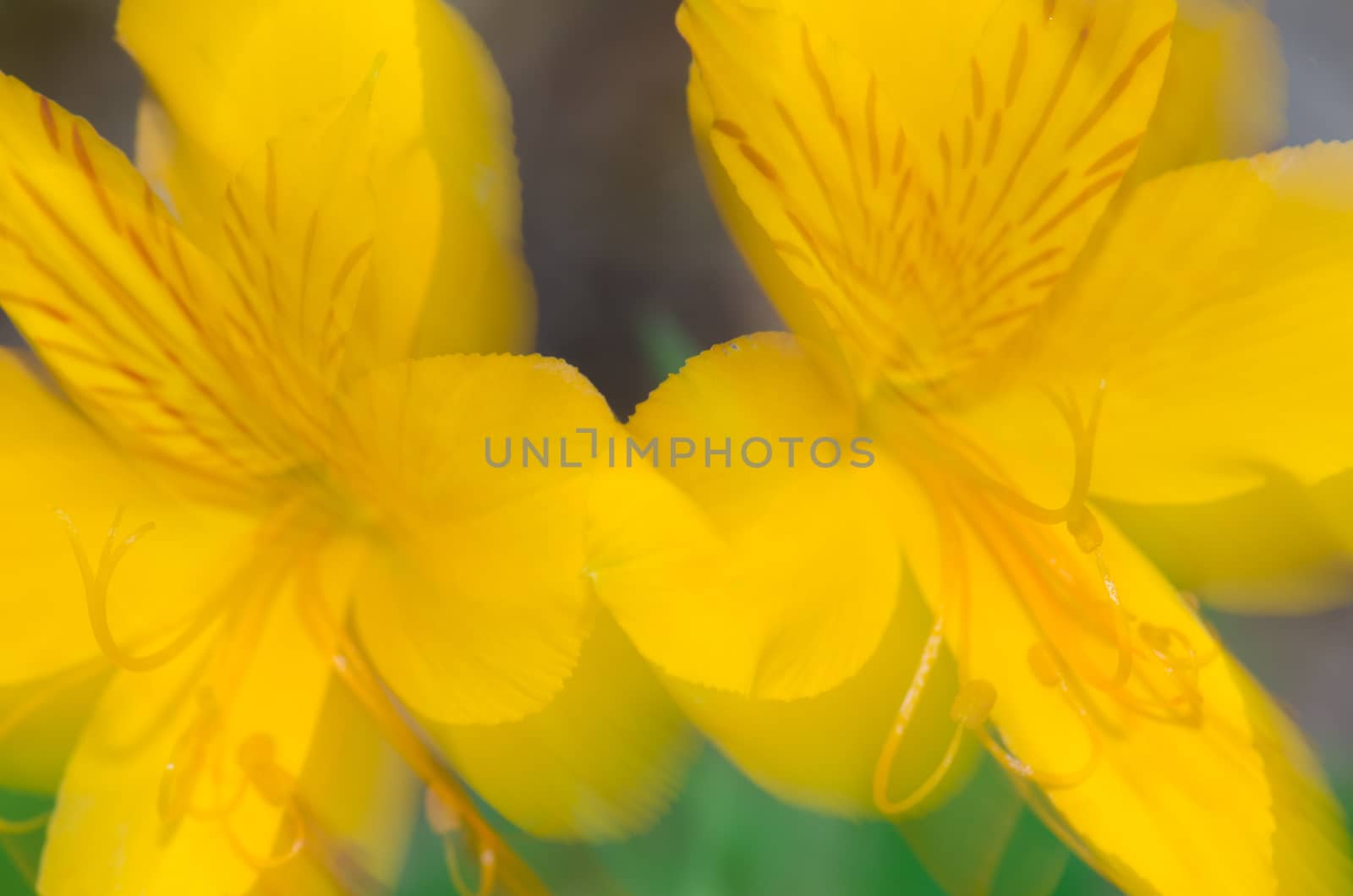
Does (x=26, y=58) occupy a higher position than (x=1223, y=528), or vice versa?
(x=26, y=58)

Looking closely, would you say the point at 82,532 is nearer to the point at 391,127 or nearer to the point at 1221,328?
the point at 391,127

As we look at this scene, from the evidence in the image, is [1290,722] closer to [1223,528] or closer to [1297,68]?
[1223,528]

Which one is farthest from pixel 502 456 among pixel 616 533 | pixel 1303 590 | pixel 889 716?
pixel 1303 590

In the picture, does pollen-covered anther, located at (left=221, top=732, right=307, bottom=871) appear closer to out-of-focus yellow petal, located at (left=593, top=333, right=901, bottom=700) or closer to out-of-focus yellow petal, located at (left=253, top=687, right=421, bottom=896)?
out-of-focus yellow petal, located at (left=253, top=687, right=421, bottom=896)

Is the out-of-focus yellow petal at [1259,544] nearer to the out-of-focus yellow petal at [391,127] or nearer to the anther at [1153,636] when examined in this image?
the anther at [1153,636]

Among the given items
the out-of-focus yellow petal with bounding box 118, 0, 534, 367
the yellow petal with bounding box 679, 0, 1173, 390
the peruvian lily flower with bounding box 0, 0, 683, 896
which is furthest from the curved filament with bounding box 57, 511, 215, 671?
the yellow petal with bounding box 679, 0, 1173, 390

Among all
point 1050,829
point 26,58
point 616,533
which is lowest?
point 1050,829

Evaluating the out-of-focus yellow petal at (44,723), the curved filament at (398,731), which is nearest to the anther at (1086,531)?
the curved filament at (398,731)
